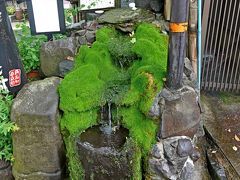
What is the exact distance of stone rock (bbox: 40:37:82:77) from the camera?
5.25 metres

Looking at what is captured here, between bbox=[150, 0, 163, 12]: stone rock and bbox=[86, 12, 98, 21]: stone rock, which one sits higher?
bbox=[150, 0, 163, 12]: stone rock

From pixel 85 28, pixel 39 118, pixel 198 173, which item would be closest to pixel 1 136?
pixel 39 118

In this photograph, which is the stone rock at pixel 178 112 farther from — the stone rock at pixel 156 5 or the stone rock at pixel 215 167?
the stone rock at pixel 156 5

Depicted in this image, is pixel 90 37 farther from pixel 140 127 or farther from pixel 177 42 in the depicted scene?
pixel 177 42

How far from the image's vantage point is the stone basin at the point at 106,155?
3744 mm

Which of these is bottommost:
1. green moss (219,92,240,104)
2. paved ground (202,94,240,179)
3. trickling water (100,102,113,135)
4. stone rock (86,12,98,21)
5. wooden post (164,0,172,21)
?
paved ground (202,94,240,179)

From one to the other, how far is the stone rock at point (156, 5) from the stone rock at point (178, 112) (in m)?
2.44

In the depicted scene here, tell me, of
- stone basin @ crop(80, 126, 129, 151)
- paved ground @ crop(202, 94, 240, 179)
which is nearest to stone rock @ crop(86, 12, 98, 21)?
paved ground @ crop(202, 94, 240, 179)

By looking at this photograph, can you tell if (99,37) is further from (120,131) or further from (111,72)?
(120,131)

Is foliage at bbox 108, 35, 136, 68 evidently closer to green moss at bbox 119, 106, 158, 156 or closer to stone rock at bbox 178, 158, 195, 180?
green moss at bbox 119, 106, 158, 156

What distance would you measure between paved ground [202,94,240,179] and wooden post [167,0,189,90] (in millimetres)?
1716

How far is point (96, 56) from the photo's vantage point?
15.7 ft

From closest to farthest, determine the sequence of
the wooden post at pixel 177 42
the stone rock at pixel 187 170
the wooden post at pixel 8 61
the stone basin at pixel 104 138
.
→ the wooden post at pixel 177 42 < the stone basin at pixel 104 138 < the stone rock at pixel 187 170 < the wooden post at pixel 8 61

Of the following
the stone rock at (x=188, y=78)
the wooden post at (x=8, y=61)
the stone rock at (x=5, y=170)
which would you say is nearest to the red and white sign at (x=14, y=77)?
the wooden post at (x=8, y=61)
